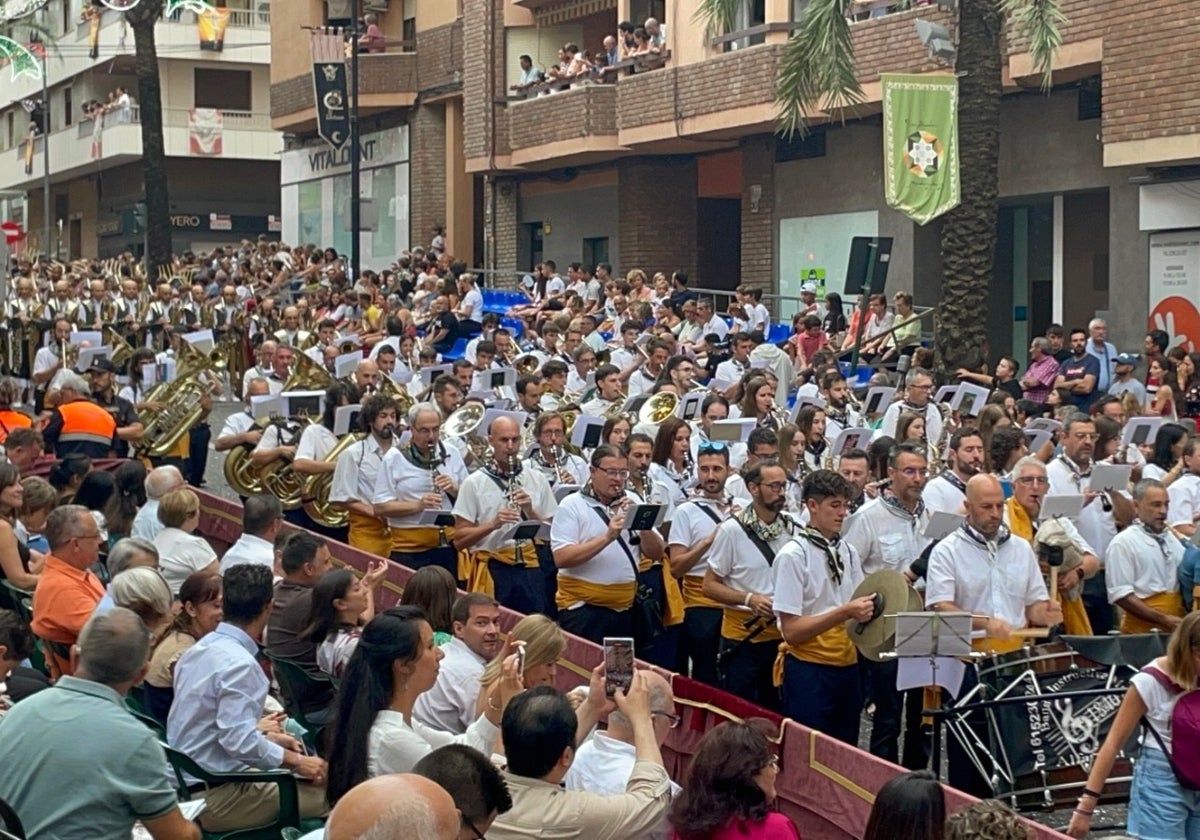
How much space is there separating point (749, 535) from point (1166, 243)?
13196mm

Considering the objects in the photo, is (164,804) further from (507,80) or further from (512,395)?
(507,80)

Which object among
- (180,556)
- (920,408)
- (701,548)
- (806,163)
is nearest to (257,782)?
(180,556)

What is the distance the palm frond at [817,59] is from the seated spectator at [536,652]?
1330cm

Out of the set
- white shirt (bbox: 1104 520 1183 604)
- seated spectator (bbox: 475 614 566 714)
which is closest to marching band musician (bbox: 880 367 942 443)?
white shirt (bbox: 1104 520 1183 604)

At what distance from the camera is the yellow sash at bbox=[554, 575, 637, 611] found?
10.6 m

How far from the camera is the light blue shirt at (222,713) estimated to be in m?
7.05

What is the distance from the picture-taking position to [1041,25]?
62.3 feet

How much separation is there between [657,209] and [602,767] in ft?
88.5

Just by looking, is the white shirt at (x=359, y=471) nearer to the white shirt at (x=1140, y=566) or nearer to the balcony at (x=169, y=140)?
the white shirt at (x=1140, y=566)

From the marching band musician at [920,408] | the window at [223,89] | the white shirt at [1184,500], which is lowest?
the white shirt at [1184,500]

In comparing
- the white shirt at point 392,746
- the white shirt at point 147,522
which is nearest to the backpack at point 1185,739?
the white shirt at point 392,746

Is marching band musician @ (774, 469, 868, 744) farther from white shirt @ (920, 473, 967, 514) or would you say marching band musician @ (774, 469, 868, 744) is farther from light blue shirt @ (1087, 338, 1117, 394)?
light blue shirt @ (1087, 338, 1117, 394)

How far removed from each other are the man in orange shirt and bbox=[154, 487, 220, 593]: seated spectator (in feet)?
3.11

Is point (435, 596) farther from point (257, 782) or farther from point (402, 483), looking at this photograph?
point (402, 483)
